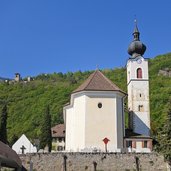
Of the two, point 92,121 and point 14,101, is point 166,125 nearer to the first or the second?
point 92,121

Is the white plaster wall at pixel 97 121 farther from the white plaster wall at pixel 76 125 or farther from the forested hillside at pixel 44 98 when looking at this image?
the forested hillside at pixel 44 98

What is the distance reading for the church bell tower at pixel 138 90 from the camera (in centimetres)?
4990

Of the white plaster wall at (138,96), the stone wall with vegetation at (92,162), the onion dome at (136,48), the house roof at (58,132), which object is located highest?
the onion dome at (136,48)

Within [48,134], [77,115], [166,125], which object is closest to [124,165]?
[166,125]

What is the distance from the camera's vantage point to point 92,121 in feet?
145

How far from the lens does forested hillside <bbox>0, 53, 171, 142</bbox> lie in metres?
91.2

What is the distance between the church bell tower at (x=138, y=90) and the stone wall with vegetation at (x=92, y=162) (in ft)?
36.7

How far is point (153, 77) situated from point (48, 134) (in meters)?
67.2

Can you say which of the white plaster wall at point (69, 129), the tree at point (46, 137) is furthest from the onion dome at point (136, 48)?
the tree at point (46, 137)

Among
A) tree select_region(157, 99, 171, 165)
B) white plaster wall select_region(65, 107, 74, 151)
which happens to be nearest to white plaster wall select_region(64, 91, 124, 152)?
white plaster wall select_region(65, 107, 74, 151)

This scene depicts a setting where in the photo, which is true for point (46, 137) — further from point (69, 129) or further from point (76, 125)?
point (76, 125)

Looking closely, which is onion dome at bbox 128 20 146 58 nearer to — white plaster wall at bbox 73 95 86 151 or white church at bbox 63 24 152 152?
white church at bbox 63 24 152 152

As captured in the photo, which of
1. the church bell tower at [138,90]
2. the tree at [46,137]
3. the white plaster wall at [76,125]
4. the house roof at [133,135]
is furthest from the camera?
the tree at [46,137]

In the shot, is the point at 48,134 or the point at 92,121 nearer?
the point at 92,121
